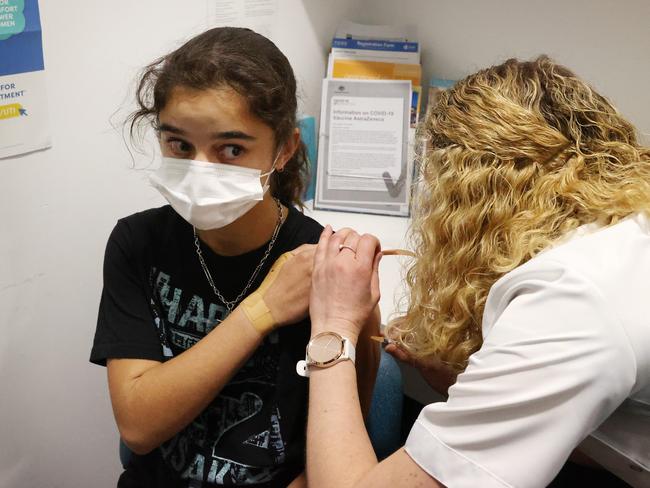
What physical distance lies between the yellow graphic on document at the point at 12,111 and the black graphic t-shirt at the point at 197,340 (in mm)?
298

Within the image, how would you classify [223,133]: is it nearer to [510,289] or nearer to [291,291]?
[291,291]

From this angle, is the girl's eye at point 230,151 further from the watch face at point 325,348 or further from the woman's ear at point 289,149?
the watch face at point 325,348

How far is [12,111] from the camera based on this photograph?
1.15 meters

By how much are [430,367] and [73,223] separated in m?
0.87

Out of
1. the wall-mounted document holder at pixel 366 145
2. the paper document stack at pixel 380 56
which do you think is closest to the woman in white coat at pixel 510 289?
the wall-mounted document holder at pixel 366 145

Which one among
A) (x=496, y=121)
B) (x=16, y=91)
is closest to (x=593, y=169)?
(x=496, y=121)

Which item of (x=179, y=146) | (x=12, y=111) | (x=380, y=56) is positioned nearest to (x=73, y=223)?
(x=12, y=111)

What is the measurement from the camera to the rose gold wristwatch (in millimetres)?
905

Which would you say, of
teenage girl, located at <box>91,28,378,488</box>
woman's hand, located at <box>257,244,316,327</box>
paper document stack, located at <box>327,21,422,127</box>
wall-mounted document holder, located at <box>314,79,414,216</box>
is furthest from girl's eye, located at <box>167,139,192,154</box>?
paper document stack, located at <box>327,21,422,127</box>

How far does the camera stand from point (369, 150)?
2.06 metres

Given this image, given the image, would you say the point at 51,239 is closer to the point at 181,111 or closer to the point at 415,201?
the point at 181,111

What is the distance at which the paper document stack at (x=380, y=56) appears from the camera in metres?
2.11

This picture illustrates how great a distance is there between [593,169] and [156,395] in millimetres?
789

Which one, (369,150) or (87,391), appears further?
(369,150)
